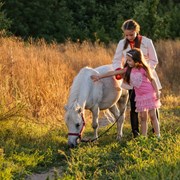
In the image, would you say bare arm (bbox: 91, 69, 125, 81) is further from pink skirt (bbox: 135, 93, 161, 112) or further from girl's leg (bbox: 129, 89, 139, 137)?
pink skirt (bbox: 135, 93, 161, 112)

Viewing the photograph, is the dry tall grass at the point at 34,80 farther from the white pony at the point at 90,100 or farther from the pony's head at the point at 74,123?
the pony's head at the point at 74,123

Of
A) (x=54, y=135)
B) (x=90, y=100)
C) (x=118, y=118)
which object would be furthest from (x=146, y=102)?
(x=54, y=135)

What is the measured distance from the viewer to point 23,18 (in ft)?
89.8

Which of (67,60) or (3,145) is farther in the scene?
(67,60)

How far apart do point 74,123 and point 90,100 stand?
677mm

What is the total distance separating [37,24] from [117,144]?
2076cm

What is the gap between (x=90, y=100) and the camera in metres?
7.93

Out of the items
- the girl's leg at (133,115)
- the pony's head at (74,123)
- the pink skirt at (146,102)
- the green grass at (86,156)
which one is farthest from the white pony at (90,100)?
the pink skirt at (146,102)

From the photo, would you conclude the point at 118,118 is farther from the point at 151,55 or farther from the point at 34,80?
the point at 34,80

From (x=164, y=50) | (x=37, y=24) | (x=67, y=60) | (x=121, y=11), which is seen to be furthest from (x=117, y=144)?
(x=121, y=11)

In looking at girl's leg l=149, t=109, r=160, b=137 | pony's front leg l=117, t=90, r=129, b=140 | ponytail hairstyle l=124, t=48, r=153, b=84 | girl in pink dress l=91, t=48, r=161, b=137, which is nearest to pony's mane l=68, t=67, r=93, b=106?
girl in pink dress l=91, t=48, r=161, b=137

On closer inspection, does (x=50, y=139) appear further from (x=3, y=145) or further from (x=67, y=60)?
(x=67, y=60)

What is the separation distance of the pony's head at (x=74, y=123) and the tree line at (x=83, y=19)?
16.5m

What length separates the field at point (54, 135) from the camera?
6065 millimetres
